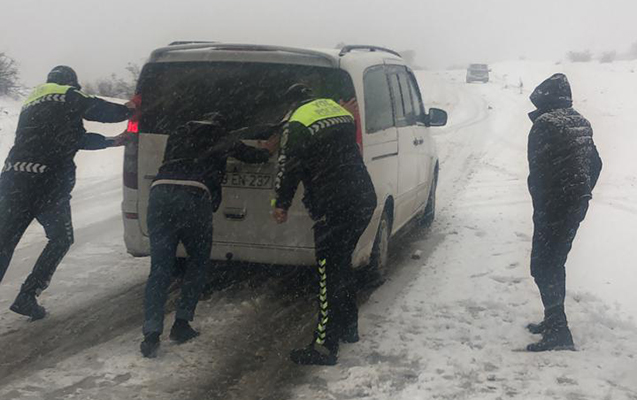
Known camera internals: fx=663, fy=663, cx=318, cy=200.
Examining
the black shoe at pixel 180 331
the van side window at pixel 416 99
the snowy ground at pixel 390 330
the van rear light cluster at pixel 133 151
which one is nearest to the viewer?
the snowy ground at pixel 390 330

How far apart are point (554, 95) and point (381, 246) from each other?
204 centimetres

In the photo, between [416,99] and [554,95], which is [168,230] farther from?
[416,99]

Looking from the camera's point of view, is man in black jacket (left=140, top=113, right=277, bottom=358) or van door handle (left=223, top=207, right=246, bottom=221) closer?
man in black jacket (left=140, top=113, right=277, bottom=358)

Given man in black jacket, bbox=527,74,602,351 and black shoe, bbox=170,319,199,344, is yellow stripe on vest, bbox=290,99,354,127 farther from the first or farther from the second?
black shoe, bbox=170,319,199,344

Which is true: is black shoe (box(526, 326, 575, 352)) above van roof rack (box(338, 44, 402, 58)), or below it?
below

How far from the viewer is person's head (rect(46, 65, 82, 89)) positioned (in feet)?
16.6

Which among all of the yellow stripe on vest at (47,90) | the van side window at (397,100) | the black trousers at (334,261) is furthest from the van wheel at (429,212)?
the yellow stripe on vest at (47,90)

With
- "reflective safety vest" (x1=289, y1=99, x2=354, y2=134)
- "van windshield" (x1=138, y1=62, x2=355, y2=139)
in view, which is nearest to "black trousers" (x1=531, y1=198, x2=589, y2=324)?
"reflective safety vest" (x1=289, y1=99, x2=354, y2=134)

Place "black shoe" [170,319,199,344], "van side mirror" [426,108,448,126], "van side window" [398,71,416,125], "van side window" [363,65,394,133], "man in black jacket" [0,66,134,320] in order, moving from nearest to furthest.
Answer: "black shoe" [170,319,199,344]
"man in black jacket" [0,66,134,320]
"van side window" [363,65,394,133]
"van side window" [398,71,416,125]
"van side mirror" [426,108,448,126]

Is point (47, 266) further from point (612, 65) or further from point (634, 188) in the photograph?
point (612, 65)

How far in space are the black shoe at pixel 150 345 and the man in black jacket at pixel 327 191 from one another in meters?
0.92

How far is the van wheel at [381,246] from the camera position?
229 inches

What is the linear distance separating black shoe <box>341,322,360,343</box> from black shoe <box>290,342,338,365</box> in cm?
26

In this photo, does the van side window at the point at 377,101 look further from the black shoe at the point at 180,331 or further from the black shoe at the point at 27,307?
the black shoe at the point at 27,307
